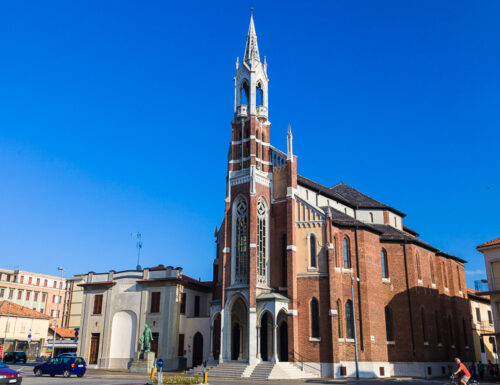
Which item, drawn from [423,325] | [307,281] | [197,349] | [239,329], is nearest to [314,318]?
[307,281]

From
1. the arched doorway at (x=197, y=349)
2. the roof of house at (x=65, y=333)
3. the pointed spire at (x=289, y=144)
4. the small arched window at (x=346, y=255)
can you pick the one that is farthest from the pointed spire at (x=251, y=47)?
the roof of house at (x=65, y=333)

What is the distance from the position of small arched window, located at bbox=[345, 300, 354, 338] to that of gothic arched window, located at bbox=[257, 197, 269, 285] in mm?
7283

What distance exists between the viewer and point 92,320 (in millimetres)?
48969

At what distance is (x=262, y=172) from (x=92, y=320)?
24.1m

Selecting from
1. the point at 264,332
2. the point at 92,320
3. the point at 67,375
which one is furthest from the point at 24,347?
the point at 264,332

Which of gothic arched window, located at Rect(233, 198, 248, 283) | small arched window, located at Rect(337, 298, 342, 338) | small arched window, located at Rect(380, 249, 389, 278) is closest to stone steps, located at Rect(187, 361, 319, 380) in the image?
small arched window, located at Rect(337, 298, 342, 338)

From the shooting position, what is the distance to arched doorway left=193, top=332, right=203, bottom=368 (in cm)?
4650

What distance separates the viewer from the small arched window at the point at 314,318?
38.1 m

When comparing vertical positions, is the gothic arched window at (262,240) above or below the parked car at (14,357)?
above

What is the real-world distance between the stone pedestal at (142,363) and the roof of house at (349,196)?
21532 mm

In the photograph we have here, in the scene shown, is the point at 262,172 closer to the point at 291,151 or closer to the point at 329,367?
the point at 291,151

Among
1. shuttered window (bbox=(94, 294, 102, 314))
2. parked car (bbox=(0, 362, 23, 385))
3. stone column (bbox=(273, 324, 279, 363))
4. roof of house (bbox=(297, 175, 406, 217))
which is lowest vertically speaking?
parked car (bbox=(0, 362, 23, 385))

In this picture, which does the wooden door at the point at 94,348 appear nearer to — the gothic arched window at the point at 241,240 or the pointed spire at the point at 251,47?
the gothic arched window at the point at 241,240

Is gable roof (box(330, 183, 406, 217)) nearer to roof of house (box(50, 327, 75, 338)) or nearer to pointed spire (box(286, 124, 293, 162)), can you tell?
pointed spire (box(286, 124, 293, 162))
